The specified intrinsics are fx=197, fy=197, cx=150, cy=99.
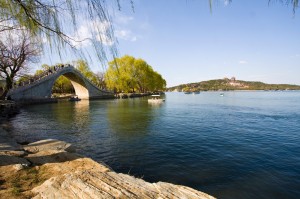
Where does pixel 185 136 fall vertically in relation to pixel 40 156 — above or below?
below

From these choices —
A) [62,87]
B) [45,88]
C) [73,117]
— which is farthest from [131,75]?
[73,117]

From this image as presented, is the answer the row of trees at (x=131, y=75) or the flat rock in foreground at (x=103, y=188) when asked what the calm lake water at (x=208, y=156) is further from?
the row of trees at (x=131, y=75)

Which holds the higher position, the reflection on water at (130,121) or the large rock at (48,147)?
the large rock at (48,147)

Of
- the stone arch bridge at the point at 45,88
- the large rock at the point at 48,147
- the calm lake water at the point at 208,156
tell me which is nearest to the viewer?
the calm lake water at the point at 208,156

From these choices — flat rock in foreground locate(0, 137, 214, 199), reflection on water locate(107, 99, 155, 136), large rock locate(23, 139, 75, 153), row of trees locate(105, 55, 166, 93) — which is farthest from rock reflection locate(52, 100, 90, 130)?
row of trees locate(105, 55, 166, 93)

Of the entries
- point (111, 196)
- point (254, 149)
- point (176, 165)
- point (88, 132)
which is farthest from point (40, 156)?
point (254, 149)

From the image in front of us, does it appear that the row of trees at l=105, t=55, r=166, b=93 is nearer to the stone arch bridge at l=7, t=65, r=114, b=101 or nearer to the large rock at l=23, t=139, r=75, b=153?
the stone arch bridge at l=7, t=65, r=114, b=101

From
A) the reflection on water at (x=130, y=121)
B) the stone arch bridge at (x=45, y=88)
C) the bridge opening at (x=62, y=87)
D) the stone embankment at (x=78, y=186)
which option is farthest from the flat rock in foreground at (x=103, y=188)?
the bridge opening at (x=62, y=87)

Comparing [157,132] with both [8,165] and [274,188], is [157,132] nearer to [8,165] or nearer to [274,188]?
[274,188]

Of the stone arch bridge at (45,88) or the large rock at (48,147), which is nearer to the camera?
the large rock at (48,147)

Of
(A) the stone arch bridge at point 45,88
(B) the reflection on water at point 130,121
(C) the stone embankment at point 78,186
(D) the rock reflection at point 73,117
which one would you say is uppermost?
(A) the stone arch bridge at point 45,88

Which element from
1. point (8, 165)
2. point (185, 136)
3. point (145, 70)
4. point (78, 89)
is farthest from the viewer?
point (145, 70)

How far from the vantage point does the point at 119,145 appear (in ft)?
41.8

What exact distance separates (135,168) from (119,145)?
379cm
